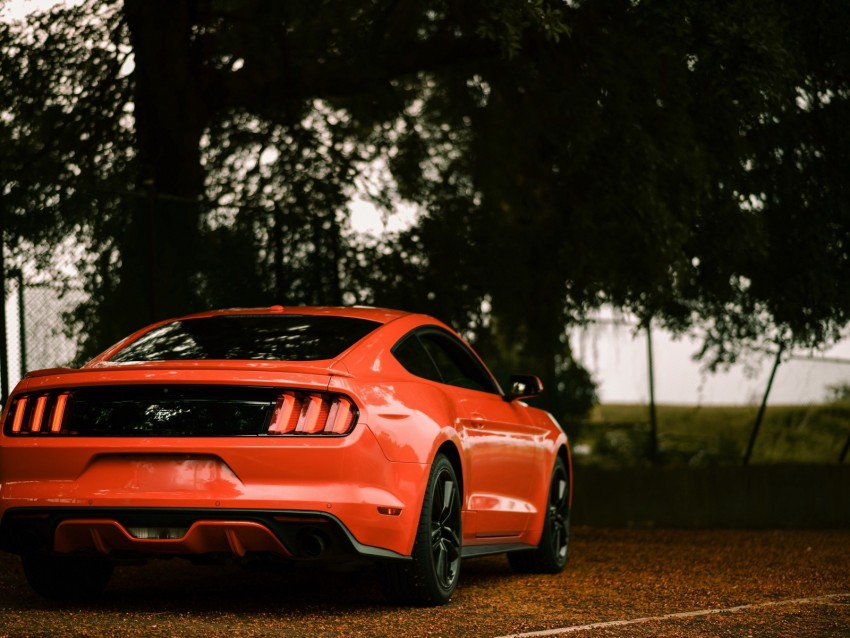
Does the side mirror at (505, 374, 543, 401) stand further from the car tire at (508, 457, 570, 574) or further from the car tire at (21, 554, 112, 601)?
the car tire at (21, 554, 112, 601)

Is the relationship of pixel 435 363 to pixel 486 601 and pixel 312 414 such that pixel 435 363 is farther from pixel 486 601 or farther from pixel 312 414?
pixel 312 414

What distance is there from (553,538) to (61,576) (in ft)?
11.4

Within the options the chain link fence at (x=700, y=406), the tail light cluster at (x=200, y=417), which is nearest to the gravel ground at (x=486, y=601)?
the tail light cluster at (x=200, y=417)

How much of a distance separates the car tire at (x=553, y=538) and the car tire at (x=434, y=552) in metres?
1.88

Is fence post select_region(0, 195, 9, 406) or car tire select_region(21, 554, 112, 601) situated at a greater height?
fence post select_region(0, 195, 9, 406)

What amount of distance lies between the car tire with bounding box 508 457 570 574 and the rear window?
249 centimetres

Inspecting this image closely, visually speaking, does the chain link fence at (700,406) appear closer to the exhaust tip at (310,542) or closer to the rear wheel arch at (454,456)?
the rear wheel arch at (454,456)

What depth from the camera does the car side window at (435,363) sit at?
796cm

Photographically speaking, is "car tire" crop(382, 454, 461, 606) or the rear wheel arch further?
the rear wheel arch

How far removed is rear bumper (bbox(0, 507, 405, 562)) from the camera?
661 cm

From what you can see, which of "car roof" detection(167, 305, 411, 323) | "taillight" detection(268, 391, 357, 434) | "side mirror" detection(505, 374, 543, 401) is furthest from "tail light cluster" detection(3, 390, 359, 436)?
"side mirror" detection(505, 374, 543, 401)

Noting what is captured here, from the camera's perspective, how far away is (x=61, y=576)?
7617 mm

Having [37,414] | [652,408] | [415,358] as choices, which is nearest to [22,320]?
[37,414]

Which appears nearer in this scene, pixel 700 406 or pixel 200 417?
pixel 200 417
